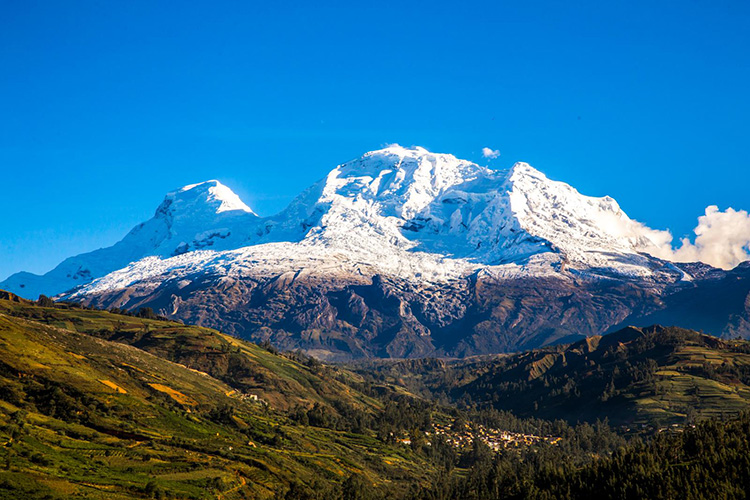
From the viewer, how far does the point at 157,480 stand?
449 ft

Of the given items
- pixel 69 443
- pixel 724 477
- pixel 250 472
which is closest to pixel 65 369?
pixel 69 443

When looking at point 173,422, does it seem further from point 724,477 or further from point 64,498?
point 724,477

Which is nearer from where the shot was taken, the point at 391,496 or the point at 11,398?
the point at 11,398

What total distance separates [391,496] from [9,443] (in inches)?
4326

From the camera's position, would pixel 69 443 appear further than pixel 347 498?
No

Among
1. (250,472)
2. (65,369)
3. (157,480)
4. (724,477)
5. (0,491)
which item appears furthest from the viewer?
(65,369)

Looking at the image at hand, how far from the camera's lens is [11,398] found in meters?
152

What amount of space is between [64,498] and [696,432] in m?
165

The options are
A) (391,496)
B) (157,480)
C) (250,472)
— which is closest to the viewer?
(157,480)

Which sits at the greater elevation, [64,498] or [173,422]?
[173,422]

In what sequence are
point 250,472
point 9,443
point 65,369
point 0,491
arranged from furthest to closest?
point 65,369 → point 250,472 → point 9,443 → point 0,491

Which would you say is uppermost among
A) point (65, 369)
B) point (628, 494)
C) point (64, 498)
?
point (65, 369)

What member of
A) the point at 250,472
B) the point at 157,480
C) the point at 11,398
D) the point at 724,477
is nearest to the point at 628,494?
the point at 724,477

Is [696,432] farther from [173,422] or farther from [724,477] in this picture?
[173,422]
